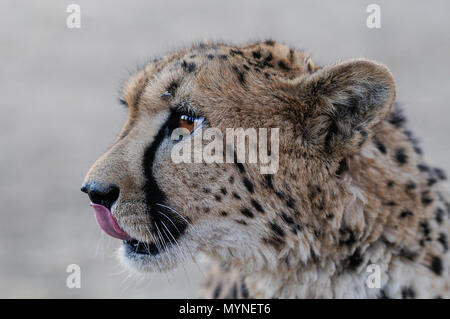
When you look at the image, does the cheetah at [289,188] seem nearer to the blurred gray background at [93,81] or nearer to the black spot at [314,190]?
the black spot at [314,190]

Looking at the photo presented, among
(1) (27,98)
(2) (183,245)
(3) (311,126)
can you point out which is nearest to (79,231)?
(1) (27,98)

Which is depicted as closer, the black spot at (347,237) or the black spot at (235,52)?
the black spot at (347,237)

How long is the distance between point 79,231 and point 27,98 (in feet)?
7.04

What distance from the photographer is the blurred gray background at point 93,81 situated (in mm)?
3910

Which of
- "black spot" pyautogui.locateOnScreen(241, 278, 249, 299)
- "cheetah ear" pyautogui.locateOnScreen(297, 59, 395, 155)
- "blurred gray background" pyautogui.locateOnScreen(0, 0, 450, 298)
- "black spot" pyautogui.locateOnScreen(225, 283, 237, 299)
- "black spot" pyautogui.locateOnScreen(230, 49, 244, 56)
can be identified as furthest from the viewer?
"blurred gray background" pyautogui.locateOnScreen(0, 0, 450, 298)

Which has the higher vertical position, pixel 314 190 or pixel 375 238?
pixel 314 190

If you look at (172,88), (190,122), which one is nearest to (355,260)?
(190,122)

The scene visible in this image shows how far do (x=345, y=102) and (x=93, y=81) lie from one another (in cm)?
478

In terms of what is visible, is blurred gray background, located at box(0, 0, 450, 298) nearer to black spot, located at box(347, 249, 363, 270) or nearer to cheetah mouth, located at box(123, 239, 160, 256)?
cheetah mouth, located at box(123, 239, 160, 256)

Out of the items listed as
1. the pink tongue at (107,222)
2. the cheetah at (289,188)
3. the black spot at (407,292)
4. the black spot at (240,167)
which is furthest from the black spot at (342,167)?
the pink tongue at (107,222)

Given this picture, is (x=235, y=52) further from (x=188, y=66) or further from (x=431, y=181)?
(x=431, y=181)

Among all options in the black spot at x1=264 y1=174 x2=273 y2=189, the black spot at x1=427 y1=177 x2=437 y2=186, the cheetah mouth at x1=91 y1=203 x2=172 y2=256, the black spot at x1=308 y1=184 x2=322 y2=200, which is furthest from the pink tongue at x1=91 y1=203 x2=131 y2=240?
the black spot at x1=427 y1=177 x2=437 y2=186

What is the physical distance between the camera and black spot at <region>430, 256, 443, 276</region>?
1.74 m

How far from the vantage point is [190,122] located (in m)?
1.77
